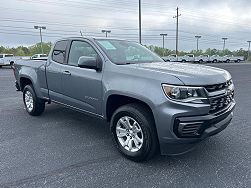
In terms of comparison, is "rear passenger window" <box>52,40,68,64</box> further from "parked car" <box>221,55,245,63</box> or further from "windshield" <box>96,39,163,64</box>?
"parked car" <box>221,55,245,63</box>

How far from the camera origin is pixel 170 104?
3039 millimetres

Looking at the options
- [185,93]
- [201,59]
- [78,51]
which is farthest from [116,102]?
[201,59]

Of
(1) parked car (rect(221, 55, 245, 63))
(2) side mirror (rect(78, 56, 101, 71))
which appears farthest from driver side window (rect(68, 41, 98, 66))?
(1) parked car (rect(221, 55, 245, 63))

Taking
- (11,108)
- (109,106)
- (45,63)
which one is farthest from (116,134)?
(11,108)

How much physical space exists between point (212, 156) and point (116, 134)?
152 cm

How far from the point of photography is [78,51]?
15.3 feet

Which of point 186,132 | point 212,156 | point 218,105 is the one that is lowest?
point 212,156

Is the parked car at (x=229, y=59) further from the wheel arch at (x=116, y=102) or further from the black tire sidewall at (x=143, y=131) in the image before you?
the black tire sidewall at (x=143, y=131)

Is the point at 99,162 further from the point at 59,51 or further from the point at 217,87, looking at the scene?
the point at 59,51

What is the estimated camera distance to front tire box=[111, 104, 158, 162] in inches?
131

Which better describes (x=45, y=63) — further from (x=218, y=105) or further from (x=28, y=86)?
(x=218, y=105)

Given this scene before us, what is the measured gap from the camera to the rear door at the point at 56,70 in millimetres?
4850

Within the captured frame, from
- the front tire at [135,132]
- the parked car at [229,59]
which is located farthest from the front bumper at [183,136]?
the parked car at [229,59]

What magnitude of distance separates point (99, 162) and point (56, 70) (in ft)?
7.27
